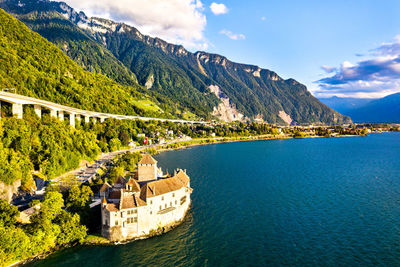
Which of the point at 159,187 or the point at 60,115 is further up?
the point at 60,115

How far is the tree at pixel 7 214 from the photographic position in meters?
38.1

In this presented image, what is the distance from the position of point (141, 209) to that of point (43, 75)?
125m

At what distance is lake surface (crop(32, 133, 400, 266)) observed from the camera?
38.4m

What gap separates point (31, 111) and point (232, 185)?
247 ft

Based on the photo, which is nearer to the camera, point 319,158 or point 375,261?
point 375,261

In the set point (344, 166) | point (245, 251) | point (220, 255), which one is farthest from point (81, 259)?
point (344, 166)

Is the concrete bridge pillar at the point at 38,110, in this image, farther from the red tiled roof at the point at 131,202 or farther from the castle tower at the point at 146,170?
the red tiled roof at the point at 131,202

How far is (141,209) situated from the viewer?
4297 cm

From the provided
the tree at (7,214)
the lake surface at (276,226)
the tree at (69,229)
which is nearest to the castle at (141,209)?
the lake surface at (276,226)

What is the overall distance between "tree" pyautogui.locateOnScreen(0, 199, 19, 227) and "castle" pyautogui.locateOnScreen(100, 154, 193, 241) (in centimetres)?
1345

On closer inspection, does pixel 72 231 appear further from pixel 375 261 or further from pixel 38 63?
pixel 38 63

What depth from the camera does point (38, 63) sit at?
146 metres

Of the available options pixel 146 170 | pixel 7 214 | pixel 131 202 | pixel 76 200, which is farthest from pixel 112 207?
pixel 146 170

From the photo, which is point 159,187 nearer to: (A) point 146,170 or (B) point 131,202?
(B) point 131,202
